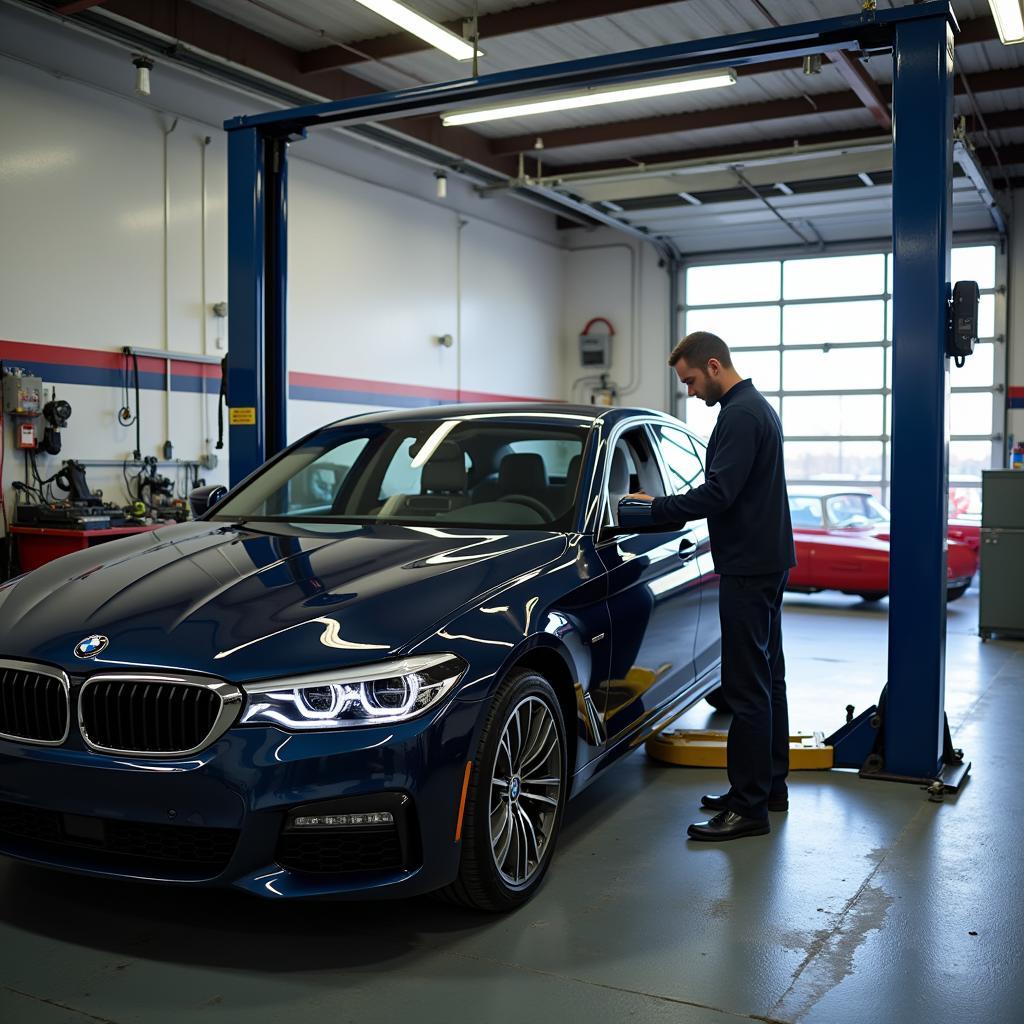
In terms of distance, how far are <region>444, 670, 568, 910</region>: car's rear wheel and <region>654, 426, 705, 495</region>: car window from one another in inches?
64.8

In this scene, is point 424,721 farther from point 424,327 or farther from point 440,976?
point 424,327

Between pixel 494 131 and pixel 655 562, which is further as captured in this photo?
pixel 494 131

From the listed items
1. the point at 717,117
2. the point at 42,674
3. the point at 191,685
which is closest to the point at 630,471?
the point at 191,685

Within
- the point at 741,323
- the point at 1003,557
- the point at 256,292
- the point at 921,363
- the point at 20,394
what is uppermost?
the point at 741,323

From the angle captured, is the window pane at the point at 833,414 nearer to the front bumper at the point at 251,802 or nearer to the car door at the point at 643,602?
the car door at the point at 643,602

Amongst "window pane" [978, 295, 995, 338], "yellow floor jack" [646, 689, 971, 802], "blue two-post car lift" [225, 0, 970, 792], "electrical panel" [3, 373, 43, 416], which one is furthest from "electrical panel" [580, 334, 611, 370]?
"yellow floor jack" [646, 689, 971, 802]

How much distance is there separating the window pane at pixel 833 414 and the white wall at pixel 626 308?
1824 millimetres

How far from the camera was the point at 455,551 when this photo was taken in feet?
10.8

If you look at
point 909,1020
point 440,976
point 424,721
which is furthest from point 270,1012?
point 909,1020

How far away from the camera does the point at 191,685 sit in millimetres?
2543

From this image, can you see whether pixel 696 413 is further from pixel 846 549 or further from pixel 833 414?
pixel 846 549

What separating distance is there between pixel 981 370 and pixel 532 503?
12267mm

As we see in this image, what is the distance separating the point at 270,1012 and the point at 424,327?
436 inches

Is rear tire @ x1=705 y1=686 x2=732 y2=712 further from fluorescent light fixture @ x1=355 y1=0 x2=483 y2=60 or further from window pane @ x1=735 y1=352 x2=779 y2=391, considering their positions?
window pane @ x1=735 y1=352 x2=779 y2=391
